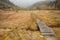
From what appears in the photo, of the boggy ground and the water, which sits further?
the water

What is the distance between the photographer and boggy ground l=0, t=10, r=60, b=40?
4.06m

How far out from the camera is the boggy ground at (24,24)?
4062 mm

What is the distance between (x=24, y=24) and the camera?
5199 millimetres

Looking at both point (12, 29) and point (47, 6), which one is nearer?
point (12, 29)

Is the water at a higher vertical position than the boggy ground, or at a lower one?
higher

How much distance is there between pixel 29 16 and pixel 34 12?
0.41m

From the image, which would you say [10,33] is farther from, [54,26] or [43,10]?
[43,10]

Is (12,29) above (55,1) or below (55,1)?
below

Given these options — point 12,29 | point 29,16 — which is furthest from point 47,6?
point 12,29

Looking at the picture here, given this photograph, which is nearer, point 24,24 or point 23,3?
point 24,24

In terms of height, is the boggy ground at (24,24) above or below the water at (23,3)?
below

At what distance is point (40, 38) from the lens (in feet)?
12.9

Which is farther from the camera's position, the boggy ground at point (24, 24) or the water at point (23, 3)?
the water at point (23, 3)

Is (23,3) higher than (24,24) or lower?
higher
